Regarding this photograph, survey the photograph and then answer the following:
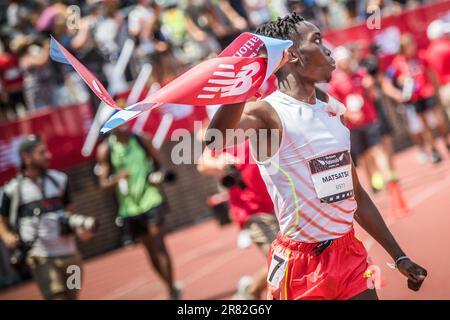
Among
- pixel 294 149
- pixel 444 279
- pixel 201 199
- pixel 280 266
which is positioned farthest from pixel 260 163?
pixel 201 199

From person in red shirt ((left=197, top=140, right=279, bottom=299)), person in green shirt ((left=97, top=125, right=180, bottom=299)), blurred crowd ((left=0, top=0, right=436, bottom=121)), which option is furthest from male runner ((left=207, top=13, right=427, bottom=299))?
blurred crowd ((left=0, top=0, right=436, bottom=121))

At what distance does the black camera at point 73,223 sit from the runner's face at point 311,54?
350cm

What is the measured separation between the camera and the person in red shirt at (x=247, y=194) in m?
6.13

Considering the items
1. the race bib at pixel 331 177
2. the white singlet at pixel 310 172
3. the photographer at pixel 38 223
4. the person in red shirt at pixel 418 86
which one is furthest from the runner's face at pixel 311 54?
the person in red shirt at pixel 418 86

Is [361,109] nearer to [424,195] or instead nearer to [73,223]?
[424,195]

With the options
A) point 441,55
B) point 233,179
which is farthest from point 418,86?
point 233,179

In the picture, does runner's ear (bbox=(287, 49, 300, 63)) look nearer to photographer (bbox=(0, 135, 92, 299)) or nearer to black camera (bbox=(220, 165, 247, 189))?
black camera (bbox=(220, 165, 247, 189))

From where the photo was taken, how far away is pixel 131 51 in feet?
44.4

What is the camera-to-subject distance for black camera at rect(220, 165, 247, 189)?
18.9 feet

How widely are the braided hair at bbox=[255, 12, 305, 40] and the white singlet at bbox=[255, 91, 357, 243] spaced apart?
275mm

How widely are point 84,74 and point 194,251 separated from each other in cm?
946

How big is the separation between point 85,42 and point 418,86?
5889 millimetres

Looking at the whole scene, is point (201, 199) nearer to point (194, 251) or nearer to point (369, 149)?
point (194, 251)
